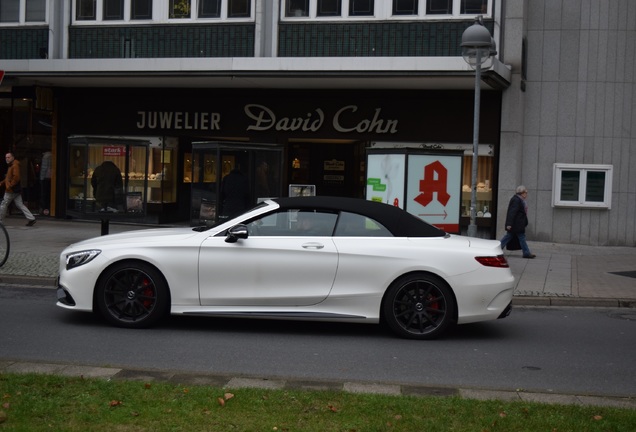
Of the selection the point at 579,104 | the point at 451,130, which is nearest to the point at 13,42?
the point at 451,130

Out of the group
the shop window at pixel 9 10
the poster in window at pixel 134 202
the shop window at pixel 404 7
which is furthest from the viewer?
the shop window at pixel 9 10

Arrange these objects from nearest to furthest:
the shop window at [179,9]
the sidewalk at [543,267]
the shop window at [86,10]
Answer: the sidewalk at [543,267] < the shop window at [179,9] < the shop window at [86,10]

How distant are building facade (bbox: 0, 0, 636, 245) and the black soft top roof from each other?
9.54 m

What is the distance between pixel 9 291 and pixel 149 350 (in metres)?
4.68

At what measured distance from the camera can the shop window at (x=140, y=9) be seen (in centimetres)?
2175

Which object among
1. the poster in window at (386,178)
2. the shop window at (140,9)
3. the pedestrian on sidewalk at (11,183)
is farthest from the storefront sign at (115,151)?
the shop window at (140,9)

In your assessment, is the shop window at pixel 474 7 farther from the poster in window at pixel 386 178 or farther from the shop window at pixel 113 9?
the shop window at pixel 113 9

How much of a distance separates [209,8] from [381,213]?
531 inches

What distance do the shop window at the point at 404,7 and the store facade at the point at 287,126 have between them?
1.90 meters

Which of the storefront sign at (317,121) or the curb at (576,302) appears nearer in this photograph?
the curb at (576,302)

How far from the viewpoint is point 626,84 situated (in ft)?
67.9

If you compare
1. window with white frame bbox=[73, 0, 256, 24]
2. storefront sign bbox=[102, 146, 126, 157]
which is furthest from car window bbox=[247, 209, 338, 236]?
window with white frame bbox=[73, 0, 256, 24]

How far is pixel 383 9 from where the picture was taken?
2034 cm

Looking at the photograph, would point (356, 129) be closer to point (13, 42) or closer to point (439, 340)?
point (13, 42)
